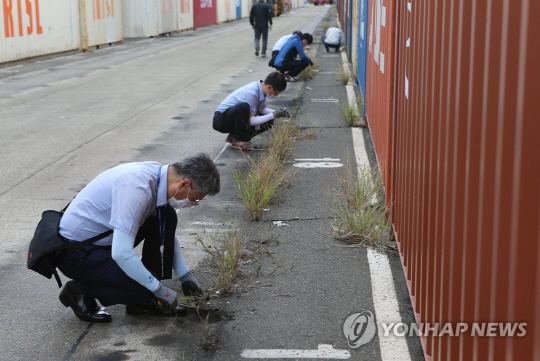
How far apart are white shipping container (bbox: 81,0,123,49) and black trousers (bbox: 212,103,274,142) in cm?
1978

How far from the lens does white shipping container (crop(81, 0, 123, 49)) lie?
29.5 metres

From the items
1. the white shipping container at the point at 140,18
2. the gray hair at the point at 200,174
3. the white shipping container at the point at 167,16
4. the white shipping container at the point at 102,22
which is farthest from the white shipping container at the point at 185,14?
the gray hair at the point at 200,174

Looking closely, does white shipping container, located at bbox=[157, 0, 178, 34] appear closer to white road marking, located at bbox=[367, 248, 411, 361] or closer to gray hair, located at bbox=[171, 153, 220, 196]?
white road marking, located at bbox=[367, 248, 411, 361]

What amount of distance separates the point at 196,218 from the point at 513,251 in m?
5.27

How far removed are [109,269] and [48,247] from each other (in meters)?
0.36

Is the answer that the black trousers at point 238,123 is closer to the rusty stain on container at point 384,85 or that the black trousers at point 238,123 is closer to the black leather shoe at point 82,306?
the rusty stain on container at point 384,85

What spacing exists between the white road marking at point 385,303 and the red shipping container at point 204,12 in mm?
43517

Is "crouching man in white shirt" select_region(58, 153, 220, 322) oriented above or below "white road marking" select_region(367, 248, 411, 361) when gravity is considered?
above

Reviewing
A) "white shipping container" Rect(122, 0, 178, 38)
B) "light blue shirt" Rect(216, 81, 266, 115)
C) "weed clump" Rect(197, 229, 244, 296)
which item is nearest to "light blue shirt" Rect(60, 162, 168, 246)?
"weed clump" Rect(197, 229, 244, 296)

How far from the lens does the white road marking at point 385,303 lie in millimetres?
4461

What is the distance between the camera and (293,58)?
62.3 feet

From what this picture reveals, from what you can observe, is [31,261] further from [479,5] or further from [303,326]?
[479,5]

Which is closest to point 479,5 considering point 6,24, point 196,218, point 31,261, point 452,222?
point 452,222

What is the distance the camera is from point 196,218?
24.4 feet
